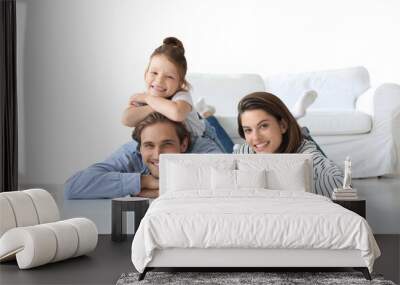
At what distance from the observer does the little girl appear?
718 centimetres

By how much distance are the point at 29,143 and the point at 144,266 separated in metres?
4.56

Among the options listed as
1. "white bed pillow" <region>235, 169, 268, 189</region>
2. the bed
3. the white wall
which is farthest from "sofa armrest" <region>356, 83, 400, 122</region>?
the bed

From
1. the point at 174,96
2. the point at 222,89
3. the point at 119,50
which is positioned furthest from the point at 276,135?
the point at 119,50

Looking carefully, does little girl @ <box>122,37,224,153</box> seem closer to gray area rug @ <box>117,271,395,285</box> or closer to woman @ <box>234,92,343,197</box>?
woman @ <box>234,92,343,197</box>

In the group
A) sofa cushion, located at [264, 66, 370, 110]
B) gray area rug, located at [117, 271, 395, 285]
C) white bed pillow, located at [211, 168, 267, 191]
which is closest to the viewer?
gray area rug, located at [117, 271, 395, 285]

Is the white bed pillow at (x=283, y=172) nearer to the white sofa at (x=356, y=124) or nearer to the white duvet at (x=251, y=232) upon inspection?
the white duvet at (x=251, y=232)

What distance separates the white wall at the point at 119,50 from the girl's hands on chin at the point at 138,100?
729mm

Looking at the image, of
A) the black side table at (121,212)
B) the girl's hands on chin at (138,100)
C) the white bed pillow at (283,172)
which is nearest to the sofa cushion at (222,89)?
the girl's hands on chin at (138,100)

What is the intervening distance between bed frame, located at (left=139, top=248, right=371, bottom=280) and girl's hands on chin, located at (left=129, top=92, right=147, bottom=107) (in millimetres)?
3364

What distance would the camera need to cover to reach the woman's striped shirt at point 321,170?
22.6 feet

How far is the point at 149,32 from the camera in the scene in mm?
8336

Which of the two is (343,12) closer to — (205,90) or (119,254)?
(205,90)

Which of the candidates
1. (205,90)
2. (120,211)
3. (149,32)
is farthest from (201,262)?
(149,32)

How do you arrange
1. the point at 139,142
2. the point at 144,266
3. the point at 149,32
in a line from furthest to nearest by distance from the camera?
the point at 149,32, the point at 139,142, the point at 144,266
